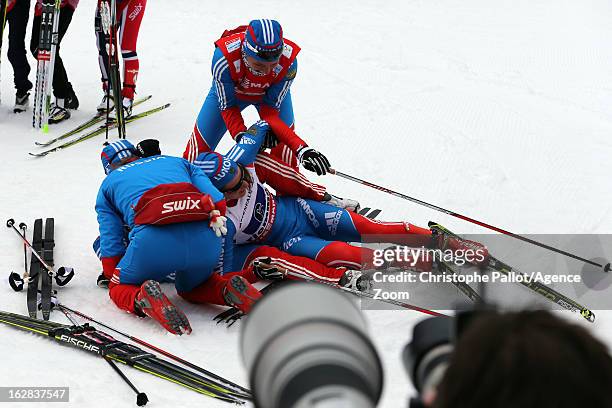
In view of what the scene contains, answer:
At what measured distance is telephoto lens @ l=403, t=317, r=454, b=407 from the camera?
1058 mm

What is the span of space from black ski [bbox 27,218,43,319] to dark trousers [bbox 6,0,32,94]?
248 cm

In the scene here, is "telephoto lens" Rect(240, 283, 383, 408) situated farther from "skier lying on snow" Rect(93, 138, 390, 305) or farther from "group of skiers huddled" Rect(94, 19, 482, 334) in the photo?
"skier lying on snow" Rect(93, 138, 390, 305)

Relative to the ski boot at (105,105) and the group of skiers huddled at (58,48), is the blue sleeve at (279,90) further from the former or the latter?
the ski boot at (105,105)

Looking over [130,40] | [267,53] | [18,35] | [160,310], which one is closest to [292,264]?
[160,310]

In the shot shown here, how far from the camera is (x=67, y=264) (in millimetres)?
4945

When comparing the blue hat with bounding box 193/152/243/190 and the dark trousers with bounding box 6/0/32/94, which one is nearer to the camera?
the blue hat with bounding box 193/152/243/190

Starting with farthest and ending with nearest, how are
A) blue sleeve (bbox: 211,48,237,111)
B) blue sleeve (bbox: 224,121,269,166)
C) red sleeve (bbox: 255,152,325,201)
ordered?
blue sleeve (bbox: 211,48,237,111), red sleeve (bbox: 255,152,325,201), blue sleeve (bbox: 224,121,269,166)

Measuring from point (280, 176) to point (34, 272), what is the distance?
5.14 ft

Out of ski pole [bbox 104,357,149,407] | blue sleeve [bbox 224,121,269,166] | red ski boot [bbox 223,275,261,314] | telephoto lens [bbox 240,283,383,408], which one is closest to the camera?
telephoto lens [bbox 240,283,383,408]

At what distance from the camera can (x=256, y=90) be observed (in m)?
5.36

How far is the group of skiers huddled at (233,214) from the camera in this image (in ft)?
13.5

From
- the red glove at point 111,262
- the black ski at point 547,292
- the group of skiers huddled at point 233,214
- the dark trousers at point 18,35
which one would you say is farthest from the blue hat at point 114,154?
the dark trousers at point 18,35

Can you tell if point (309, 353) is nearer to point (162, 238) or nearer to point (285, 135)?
point (162, 238)

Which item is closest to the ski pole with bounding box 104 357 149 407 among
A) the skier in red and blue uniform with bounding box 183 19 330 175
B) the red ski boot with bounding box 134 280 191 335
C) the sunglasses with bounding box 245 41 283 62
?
the red ski boot with bounding box 134 280 191 335
